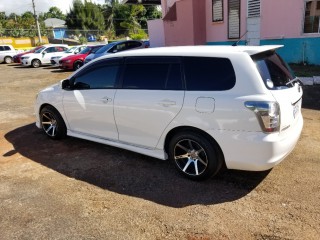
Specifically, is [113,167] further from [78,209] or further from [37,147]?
[37,147]

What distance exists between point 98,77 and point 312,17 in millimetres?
10856

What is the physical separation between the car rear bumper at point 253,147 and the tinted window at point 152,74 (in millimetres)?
899

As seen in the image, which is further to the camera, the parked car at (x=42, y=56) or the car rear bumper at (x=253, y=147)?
the parked car at (x=42, y=56)

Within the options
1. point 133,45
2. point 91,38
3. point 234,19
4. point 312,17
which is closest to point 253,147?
point 312,17

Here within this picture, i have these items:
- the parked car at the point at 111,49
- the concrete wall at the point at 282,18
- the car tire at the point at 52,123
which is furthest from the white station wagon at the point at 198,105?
the parked car at the point at 111,49

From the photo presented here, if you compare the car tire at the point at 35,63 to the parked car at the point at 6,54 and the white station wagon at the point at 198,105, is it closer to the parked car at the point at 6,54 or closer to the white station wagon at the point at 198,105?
the parked car at the point at 6,54

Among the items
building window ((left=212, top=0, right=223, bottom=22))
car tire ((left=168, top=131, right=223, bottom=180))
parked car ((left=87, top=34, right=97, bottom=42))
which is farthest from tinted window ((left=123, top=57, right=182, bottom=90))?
parked car ((left=87, top=34, right=97, bottom=42))

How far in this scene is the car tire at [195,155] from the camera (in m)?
3.81

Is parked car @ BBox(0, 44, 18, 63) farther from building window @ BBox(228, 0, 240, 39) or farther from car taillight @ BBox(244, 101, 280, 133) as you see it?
car taillight @ BBox(244, 101, 280, 133)

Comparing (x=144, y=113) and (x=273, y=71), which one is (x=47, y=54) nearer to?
(x=144, y=113)

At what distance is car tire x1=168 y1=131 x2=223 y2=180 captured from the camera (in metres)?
3.81

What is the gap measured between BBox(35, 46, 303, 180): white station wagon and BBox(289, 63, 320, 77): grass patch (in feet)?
23.9

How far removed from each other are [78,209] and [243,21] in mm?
13411

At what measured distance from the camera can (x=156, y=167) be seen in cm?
460
